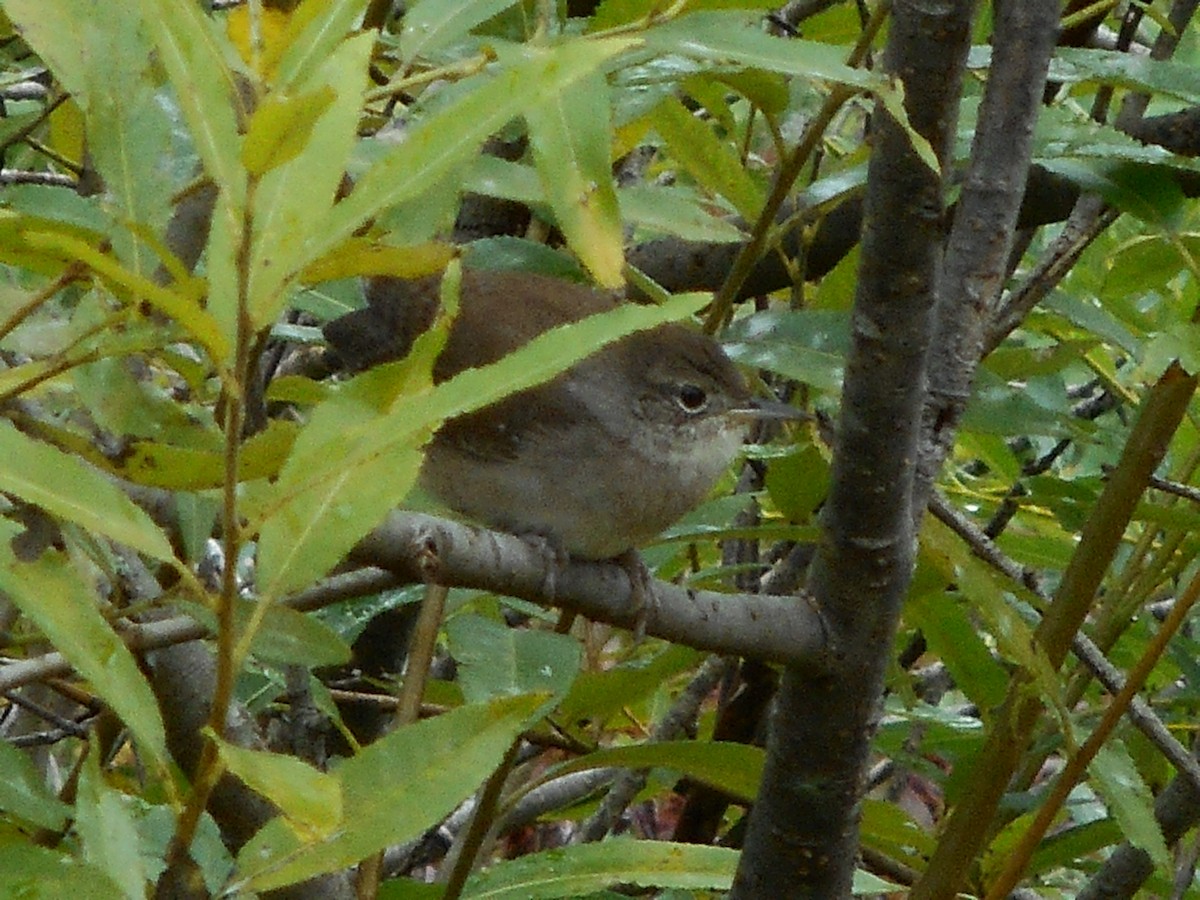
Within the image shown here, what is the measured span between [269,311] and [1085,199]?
1695mm

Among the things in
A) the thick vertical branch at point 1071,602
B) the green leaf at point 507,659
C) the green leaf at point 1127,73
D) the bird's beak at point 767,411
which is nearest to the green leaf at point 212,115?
the green leaf at point 507,659

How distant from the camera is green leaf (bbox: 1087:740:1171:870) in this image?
6.12ft

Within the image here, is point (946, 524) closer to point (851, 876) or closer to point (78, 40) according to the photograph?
point (851, 876)

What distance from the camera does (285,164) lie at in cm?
94

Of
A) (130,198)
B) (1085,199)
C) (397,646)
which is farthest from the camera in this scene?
(397,646)

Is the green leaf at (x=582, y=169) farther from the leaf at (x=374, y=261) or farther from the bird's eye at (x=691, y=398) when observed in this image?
the bird's eye at (x=691, y=398)

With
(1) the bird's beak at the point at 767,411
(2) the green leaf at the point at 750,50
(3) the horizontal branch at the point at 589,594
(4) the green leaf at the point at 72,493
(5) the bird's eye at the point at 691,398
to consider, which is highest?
(2) the green leaf at the point at 750,50

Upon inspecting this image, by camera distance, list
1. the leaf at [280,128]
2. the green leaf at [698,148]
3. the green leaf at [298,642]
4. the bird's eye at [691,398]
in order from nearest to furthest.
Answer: the leaf at [280,128] < the green leaf at [298,642] < the green leaf at [698,148] < the bird's eye at [691,398]

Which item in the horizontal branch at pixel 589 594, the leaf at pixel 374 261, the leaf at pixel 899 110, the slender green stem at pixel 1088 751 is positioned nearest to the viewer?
the leaf at pixel 374 261

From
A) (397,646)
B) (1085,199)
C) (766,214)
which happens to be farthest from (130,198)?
(397,646)

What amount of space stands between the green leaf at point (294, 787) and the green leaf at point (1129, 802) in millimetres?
1215

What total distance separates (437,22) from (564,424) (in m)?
1.23

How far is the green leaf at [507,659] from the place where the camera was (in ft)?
5.71

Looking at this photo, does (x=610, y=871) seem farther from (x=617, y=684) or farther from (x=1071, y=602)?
(x=1071, y=602)
